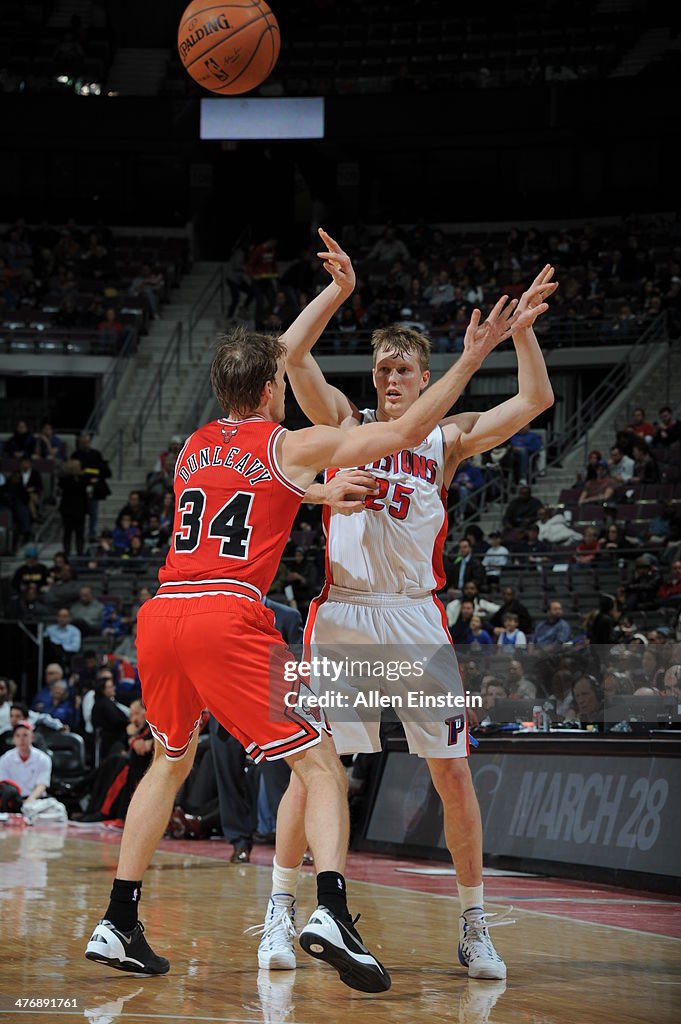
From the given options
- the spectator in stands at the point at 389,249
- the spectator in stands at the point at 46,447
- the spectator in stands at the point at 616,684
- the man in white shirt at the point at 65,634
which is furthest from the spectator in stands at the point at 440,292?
the spectator in stands at the point at 616,684

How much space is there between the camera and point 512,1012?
4.23 m

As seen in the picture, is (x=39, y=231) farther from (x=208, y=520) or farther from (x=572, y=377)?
(x=208, y=520)

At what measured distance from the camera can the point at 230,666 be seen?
14.7 feet

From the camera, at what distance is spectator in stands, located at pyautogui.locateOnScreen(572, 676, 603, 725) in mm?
8938

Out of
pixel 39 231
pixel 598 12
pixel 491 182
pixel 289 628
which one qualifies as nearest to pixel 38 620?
pixel 289 628

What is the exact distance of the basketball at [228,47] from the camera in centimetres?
1055

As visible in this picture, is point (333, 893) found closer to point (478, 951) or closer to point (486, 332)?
point (478, 951)

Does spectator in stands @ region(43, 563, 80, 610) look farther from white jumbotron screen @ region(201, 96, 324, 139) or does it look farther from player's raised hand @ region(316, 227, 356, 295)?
player's raised hand @ region(316, 227, 356, 295)

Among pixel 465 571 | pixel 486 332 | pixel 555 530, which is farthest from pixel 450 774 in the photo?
pixel 555 530

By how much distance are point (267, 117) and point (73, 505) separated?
11991 mm

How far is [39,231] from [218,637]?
28.2 metres

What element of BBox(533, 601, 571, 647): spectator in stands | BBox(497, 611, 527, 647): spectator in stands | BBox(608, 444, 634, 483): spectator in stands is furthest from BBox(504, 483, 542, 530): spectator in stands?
BBox(497, 611, 527, 647): spectator in stands

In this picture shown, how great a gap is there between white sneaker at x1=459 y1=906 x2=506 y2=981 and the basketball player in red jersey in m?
0.88

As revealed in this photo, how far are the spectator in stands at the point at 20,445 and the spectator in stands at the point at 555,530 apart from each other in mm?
9724
